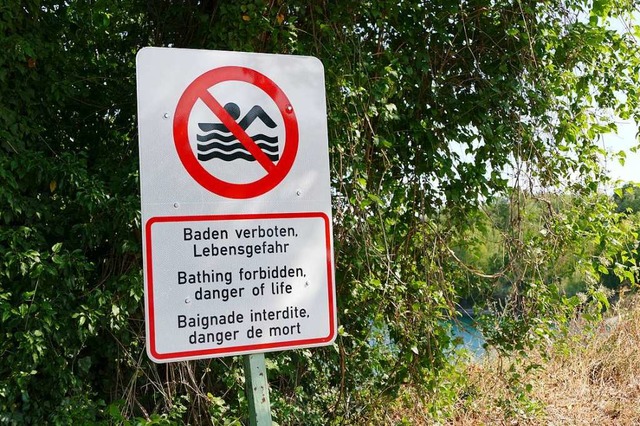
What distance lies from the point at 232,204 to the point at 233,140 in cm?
19

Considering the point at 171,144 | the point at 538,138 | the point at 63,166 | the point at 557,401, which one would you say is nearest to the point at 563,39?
the point at 538,138

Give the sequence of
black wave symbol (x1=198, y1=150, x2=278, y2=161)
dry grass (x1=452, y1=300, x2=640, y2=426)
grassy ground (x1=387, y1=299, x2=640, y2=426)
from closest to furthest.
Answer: black wave symbol (x1=198, y1=150, x2=278, y2=161)
grassy ground (x1=387, y1=299, x2=640, y2=426)
dry grass (x1=452, y1=300, x2=640, y2=426)

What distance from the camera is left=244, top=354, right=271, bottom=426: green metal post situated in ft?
7.68

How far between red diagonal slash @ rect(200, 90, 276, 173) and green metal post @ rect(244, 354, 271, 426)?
59 cm

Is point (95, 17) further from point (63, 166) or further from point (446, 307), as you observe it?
point (446, 307)

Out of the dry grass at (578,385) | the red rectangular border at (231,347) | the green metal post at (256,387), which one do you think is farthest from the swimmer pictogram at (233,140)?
the dry grass at (578,385)

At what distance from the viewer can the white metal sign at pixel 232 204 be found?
2.21 m

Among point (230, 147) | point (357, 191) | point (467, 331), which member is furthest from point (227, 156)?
point (467, 331)

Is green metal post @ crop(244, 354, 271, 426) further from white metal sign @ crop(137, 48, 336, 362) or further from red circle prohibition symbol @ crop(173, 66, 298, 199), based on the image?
red circle prohibition symbol @ crop(173, 66, 298, 199)

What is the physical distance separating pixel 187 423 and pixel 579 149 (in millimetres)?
3364

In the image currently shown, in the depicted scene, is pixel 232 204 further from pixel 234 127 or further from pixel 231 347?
pixel 231 347

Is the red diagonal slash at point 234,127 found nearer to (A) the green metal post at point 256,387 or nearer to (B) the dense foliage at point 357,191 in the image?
(A) the green metal post at point 256,387

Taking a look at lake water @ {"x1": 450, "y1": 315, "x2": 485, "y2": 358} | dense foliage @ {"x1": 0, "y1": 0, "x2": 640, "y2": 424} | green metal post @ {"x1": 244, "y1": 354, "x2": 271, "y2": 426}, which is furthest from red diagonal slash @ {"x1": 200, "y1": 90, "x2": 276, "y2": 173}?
lake water @ {"x1": 450, "y1": 315, "x2": 485, "y2": 358}

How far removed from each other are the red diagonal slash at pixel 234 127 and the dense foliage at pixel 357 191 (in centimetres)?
228
